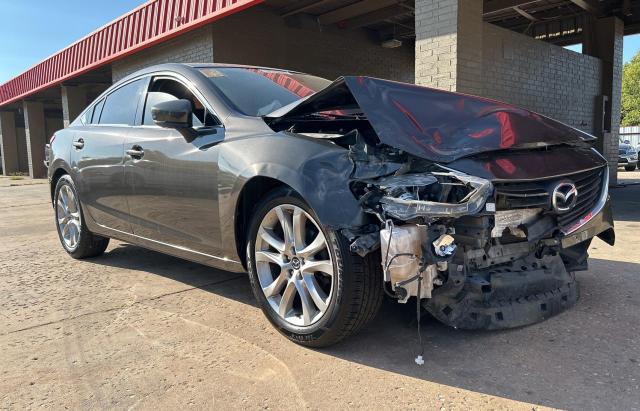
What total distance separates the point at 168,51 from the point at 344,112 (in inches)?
363

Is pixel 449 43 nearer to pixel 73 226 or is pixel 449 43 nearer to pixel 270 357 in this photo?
pixel 73 226

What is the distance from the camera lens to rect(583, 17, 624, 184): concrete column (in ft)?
39.4

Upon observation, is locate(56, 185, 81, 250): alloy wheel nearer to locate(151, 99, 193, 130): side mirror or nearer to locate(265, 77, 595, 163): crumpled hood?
locate(151, 99, 193, 130): side mirror

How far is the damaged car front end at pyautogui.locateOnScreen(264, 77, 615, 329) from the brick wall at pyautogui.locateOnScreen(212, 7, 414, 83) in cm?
762

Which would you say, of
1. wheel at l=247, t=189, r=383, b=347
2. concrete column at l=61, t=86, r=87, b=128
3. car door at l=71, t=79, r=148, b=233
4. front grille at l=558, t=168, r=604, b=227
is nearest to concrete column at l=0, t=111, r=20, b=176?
concrete column at l=61, t=86, r=87, b=128

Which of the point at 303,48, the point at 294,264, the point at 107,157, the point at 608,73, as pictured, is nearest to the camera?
the point at 294,264

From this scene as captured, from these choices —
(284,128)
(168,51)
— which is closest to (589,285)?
(284,128)

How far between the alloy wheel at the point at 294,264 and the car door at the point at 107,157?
1665 mm

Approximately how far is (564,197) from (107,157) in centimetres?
350

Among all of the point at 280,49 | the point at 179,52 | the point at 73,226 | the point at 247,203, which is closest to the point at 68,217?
the point at 73,226

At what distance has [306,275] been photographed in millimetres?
2777

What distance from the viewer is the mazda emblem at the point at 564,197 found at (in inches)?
107

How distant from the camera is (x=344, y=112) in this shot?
10.3 ft

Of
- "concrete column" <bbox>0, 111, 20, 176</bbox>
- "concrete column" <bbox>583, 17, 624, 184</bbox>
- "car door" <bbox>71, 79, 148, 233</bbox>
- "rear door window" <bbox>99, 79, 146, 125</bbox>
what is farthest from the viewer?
"concrete column" <bbox>0, 111, 20, 176</bbox>
